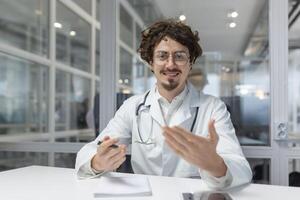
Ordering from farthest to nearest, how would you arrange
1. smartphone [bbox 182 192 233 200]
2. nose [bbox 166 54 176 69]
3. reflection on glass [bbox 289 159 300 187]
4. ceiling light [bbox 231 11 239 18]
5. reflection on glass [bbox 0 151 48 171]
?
1. reflection on glass [bbox 0 151 48 171]
2. ceiling light [bbox 231 11 239 18]
3. reflection on glass [bbox 289 159 300 187]
4. nose [bbox 166 54 176 69]
5. smartphone [bbox 182 192 233 200]

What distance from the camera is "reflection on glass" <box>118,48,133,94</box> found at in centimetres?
245

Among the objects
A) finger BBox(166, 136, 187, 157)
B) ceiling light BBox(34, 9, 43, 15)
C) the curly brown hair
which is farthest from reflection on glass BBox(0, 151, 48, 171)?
finger BBox(166, 136, 187, 157)

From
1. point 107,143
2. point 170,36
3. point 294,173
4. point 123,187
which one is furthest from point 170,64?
point 294,173

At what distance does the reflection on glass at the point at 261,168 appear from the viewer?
2164 millimetres

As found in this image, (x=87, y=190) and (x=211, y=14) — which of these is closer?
(x=87, y=190)

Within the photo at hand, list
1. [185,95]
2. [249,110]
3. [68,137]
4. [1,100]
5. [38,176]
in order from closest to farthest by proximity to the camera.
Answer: [38,176] → [185,95] → [249,110] → [68,137] → [1,100]

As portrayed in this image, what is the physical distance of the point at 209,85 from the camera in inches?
92.8

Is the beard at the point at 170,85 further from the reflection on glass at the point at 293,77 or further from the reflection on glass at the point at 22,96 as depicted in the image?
the reflection on glass at the point at 22,96

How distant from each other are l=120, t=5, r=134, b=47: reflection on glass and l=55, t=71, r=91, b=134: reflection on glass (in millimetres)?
464

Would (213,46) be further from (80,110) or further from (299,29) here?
(80,110)

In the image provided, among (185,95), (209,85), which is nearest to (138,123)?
(185,95)

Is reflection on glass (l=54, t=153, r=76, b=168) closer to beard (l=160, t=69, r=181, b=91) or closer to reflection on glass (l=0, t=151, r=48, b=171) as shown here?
reflection on glass (l=0, t=151, r=48, b=171)

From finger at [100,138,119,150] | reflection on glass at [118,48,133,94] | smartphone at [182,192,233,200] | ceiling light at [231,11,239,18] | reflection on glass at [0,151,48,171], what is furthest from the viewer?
reflection on glass at [0,151,48,171]

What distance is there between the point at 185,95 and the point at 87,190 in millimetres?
768
